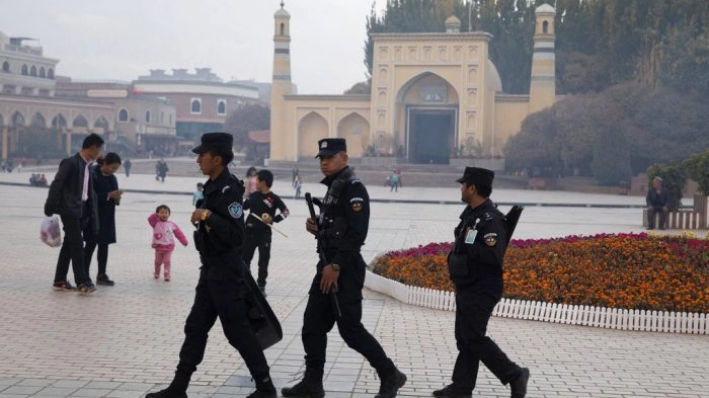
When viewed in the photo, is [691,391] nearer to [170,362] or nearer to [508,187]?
[170,362]

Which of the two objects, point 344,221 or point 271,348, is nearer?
point 344,221

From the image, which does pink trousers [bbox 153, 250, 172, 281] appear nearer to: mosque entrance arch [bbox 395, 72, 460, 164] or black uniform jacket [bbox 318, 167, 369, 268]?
black uniform jacket [bbox 318, 167, 369, 268]

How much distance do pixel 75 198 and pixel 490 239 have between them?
5468 mm

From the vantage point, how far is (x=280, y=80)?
6156 cm

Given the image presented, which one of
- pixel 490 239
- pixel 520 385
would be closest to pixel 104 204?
pixel 490 239

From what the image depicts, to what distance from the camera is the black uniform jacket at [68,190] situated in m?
10.2

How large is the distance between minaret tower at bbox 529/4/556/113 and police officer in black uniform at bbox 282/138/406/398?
51258mm

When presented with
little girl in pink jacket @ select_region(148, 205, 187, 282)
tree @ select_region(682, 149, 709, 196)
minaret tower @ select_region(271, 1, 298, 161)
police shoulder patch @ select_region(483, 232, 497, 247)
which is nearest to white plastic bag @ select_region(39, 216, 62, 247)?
little girl in pink jacket @ select_region(148, 205, 187, 282)

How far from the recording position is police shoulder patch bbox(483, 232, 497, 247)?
6.24 meters

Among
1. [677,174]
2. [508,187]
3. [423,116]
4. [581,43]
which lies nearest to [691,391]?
[677,174]

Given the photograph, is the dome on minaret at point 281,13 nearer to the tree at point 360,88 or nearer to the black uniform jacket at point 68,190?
the tree at point 360,88

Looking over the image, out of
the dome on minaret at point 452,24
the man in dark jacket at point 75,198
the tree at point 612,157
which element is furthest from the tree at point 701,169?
the dome on minaret at point 452,24

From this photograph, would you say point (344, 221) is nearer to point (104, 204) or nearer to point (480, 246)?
point (480, 246)

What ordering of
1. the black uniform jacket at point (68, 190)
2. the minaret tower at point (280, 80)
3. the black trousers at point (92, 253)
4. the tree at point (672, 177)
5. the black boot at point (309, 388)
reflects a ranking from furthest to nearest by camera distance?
the minaret tower at point (280, 80) → the tree at point (672, 177) → the black trousers at point (92, 253) → the black uniform jacket at point (68, 190) → the black boot at point (309, 388)
